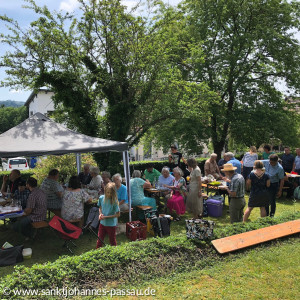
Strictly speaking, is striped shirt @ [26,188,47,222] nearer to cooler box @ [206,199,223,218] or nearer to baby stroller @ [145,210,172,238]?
baby stroller @ [145,210,172,238]

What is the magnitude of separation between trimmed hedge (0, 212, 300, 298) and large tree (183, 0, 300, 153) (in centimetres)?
1179

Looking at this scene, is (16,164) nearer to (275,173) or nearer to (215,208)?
(215,208)

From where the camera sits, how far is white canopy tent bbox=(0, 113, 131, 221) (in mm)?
6379

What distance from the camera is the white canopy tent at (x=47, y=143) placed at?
6.38m

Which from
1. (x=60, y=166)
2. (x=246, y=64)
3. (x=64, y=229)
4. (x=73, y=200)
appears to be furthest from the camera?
(x=246, y=64)

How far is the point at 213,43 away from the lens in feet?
58.0

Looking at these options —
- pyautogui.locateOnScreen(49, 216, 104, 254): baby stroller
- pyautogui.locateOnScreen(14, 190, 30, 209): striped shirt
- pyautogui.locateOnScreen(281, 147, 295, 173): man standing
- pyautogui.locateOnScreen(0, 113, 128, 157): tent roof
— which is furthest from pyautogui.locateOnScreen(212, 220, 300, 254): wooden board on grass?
pyautogui.locateOnScreen(281, 147, 295, 173): man standing

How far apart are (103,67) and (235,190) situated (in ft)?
27.0

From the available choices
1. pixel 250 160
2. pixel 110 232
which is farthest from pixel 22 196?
pixel 250 160

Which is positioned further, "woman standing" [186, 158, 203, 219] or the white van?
the white van

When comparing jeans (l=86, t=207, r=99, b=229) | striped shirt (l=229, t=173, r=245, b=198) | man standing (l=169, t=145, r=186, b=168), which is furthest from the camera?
man standing (l=169, t=145, r=186, b=168)

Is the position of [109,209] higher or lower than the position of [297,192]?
higher

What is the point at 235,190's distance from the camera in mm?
6188

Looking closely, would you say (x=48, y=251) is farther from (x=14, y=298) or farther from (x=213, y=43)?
(x=213, y=43)
